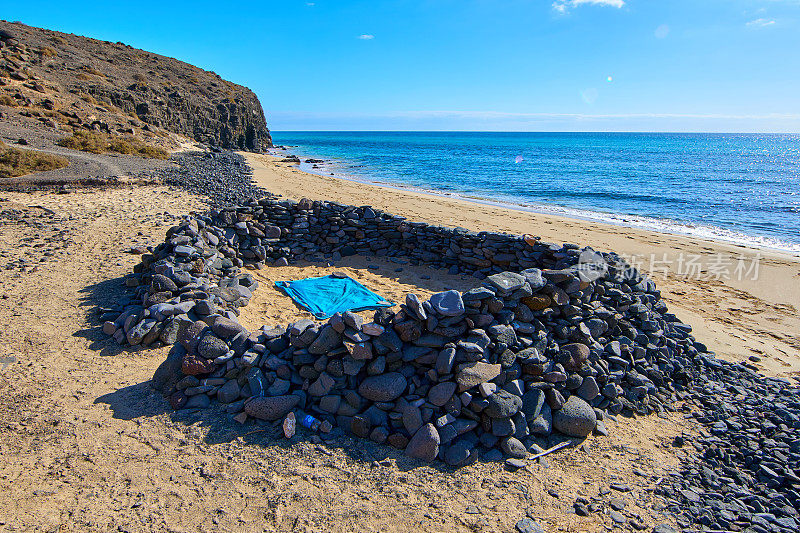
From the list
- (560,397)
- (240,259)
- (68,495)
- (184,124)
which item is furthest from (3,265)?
(184,124)

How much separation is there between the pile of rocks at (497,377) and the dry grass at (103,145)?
818 inches

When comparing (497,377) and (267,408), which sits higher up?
(497,377)

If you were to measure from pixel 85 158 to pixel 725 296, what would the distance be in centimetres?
2461

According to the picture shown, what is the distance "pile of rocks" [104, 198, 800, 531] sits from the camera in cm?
452

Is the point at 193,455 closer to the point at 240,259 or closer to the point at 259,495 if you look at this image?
the point at 259,495

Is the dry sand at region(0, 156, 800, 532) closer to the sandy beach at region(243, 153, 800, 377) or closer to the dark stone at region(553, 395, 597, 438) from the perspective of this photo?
the dark stone at region(553, 395, 597, 438)

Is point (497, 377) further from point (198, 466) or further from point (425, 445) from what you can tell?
point (198, 466)

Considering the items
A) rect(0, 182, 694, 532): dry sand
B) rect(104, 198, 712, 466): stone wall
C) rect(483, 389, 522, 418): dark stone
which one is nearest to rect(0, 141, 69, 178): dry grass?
rect(0, 182, 694, 532): dry sand

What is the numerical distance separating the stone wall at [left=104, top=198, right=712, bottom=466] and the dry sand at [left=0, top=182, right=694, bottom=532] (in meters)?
0.26

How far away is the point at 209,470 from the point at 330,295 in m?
4.78

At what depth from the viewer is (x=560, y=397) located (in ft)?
16.4

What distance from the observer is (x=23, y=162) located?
1647cm

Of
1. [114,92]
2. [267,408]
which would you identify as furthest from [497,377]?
[114,92]

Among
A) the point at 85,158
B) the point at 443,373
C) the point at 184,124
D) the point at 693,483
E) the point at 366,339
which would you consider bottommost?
the point at 693,483
